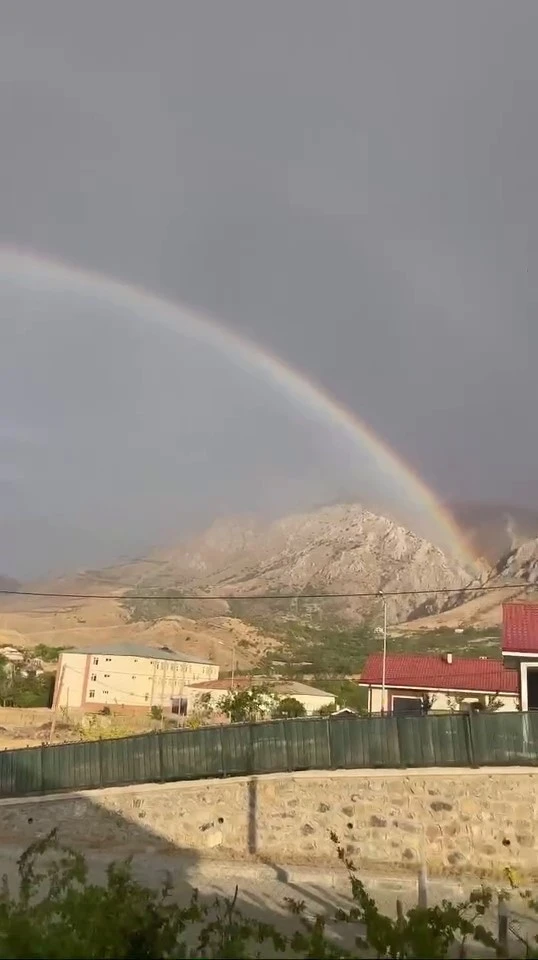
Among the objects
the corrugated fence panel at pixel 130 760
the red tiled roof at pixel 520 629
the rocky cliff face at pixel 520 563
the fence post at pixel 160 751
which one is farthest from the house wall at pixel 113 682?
the rocky cliff face at pixel 520 563

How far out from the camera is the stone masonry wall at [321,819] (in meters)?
13.6

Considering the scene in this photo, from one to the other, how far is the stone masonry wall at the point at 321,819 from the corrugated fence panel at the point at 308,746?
1.54ft

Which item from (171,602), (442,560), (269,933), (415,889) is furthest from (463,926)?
(442,560)

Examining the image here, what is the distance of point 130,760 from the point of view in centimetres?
1655

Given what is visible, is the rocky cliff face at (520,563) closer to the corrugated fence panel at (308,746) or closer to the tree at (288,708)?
the tree at (288,708)

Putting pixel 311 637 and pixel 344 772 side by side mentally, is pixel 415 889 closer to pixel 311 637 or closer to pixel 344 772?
pixel 344 772

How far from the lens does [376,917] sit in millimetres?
5867

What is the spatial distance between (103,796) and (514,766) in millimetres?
8785

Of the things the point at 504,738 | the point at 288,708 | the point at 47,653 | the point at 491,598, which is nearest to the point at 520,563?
the point at 491,598

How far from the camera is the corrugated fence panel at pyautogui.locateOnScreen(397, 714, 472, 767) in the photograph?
1452 cm

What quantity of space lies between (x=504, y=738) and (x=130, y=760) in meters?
8.37

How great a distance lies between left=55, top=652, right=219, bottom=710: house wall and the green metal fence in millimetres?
41004

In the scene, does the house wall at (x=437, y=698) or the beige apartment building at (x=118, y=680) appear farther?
the beige apartment building at (x=118, y=680)

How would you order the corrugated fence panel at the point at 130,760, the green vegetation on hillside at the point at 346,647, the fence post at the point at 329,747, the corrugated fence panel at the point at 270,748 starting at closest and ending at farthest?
the fence post at the point at 329,747
the corrugated fence panel at the point at 270,748
the corrugated fence panel at the point at 130,760
the green vegetation on hillside at the point at 346,647
